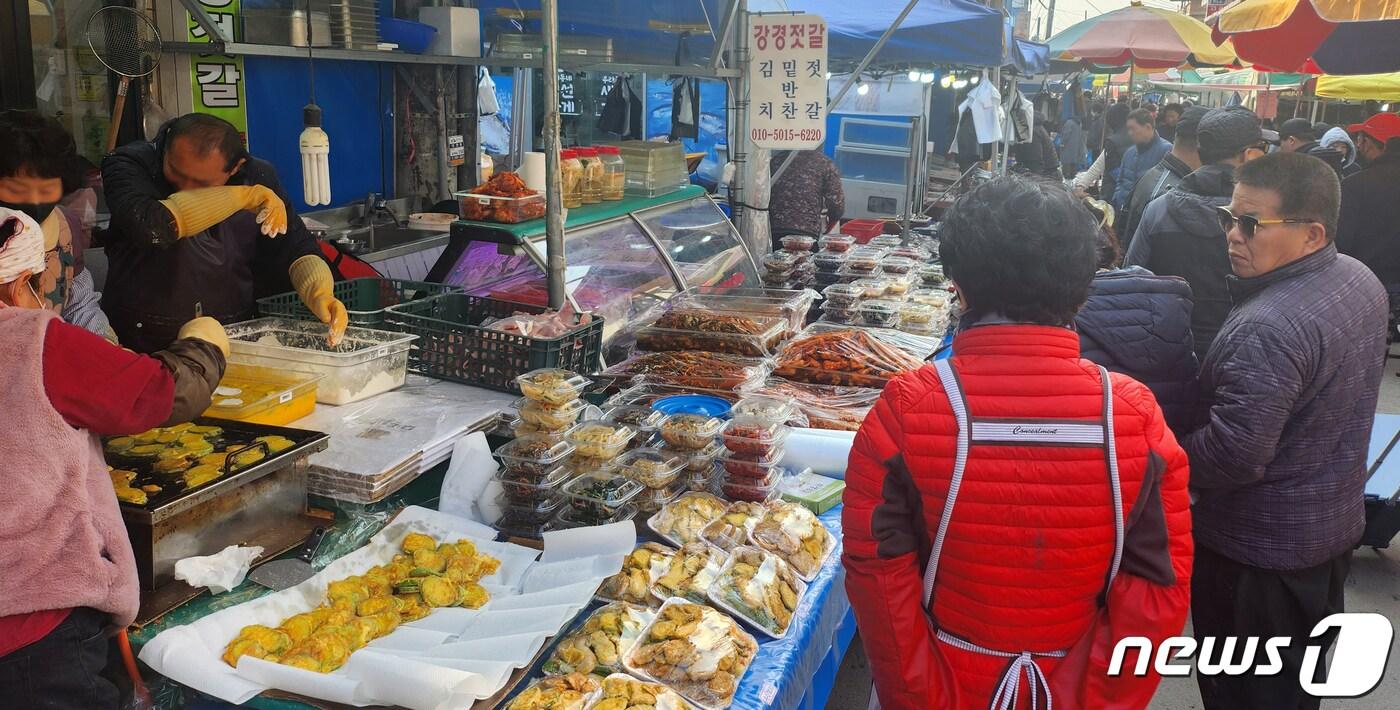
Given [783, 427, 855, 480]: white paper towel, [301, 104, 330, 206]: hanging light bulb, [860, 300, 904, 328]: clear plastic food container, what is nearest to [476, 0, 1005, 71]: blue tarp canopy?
[860, 300, 904, 328]: clear plastic food container

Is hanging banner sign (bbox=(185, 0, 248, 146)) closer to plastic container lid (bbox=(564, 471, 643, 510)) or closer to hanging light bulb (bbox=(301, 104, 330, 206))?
hanging light bulb (bbox=(301, 104, 330, 206))

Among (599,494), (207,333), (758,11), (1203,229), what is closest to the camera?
(207,333)

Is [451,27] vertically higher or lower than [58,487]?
higher

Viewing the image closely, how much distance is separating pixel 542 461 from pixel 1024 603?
144 centimetres

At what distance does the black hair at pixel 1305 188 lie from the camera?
9.07ft

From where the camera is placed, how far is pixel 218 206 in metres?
3.17

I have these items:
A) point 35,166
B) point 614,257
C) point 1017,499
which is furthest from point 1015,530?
point 35,166

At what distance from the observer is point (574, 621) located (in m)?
2.38

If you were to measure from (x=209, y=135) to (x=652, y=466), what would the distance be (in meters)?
1.95

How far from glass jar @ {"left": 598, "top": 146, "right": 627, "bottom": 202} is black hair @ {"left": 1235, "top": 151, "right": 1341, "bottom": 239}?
2.80 m

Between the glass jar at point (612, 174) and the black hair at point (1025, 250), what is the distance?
9.69 feet

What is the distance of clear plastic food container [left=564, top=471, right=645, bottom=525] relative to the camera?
109 inches

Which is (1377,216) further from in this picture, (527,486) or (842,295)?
(527,486)

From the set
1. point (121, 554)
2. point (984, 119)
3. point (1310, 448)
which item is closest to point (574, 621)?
Result: point (121, 554)
